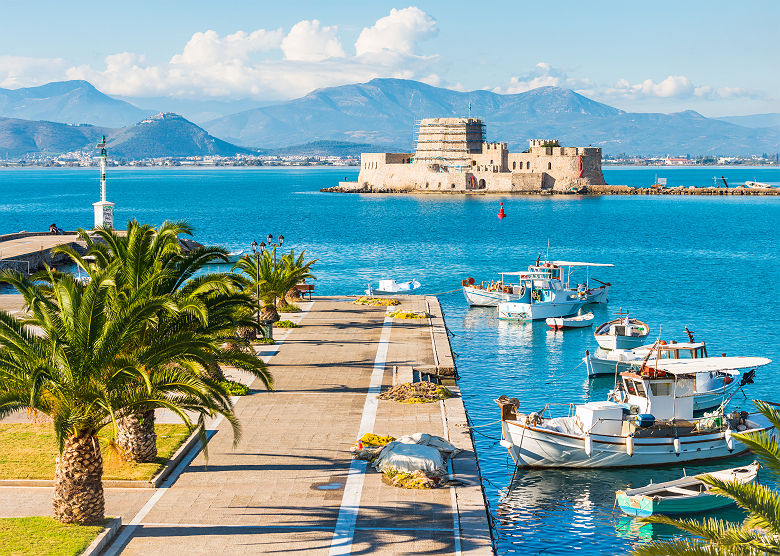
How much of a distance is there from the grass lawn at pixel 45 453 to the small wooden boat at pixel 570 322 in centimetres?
2813

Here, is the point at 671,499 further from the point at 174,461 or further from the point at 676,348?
the point at 174,461

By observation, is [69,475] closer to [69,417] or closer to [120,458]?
[69,417]

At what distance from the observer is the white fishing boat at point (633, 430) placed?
25.2 m

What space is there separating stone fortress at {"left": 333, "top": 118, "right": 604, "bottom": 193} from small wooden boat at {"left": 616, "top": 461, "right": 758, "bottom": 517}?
161 m

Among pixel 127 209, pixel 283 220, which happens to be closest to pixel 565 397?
pixel 283 220

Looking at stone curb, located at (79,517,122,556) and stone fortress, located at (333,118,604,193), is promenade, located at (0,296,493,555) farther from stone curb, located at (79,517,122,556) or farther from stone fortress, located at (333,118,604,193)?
stone fortress, located at (333,118,604,193)

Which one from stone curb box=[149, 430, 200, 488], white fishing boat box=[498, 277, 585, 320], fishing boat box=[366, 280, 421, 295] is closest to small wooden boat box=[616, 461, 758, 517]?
stone curb box=[149, 430, 200, 488]

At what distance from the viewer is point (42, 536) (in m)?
16.5

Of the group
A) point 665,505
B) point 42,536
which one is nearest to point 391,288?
point 665,505

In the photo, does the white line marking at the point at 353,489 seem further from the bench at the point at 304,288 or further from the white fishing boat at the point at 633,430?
the bench at the point at 304,288

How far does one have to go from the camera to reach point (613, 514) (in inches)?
888

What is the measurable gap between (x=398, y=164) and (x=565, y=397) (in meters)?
162

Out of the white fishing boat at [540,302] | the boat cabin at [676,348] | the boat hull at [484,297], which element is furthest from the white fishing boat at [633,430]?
the boat hull at [484,297]

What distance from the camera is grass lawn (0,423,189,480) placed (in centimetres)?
2014
